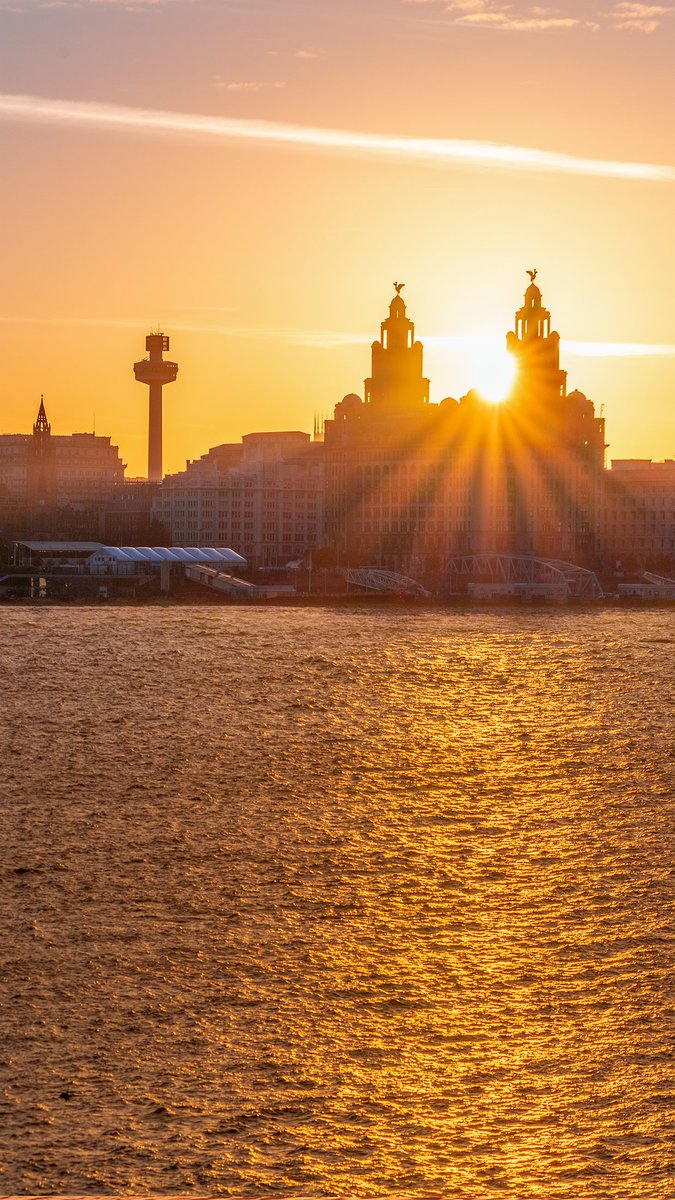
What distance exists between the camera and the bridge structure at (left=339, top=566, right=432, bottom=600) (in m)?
186

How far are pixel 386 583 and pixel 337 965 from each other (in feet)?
564

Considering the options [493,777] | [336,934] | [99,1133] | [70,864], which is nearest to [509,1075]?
[99,1133]

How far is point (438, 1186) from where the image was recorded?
48.0ft

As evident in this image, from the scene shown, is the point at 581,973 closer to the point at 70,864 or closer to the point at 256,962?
the point at 256,962

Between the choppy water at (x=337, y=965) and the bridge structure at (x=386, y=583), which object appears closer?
the choppy water at (x=337, y=965)

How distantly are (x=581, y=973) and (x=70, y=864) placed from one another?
9368mm

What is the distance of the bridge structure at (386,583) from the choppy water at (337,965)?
13650 centimetres

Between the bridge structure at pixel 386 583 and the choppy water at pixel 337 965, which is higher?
the bridge structure at pixel 386 583

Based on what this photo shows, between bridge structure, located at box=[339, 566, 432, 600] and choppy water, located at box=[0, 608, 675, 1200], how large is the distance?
136 meters

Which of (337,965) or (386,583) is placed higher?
(386,583)

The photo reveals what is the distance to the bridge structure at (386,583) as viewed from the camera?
186 meters

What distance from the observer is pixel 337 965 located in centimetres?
2150

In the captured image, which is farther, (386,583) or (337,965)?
(386,583)

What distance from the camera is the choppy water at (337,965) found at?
15.5 m
